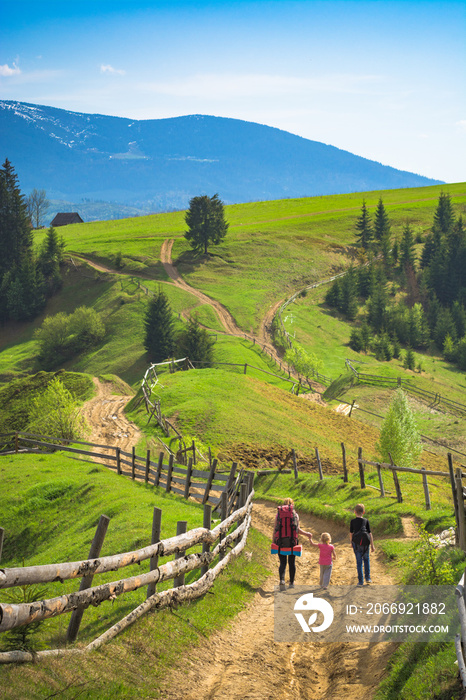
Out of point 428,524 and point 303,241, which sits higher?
point 303,241

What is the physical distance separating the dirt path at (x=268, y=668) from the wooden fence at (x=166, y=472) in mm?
4282

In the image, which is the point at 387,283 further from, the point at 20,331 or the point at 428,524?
the point at 428,524

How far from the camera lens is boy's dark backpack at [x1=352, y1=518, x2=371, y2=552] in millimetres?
12211

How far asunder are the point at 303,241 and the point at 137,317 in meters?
49.4

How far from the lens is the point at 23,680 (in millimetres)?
6242

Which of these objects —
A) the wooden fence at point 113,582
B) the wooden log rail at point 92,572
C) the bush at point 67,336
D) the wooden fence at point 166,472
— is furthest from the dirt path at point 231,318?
the wooden log rail at point 92,572

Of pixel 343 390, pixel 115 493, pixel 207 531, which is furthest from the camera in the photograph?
pixel 343 390

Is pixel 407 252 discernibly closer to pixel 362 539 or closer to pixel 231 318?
pixel 231 318

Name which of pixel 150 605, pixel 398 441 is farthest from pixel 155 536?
pixel 398 441

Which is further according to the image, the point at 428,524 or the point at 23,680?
the point at 428,524

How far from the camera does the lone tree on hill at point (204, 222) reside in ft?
309

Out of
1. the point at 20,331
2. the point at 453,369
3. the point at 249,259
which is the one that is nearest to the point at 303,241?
the point at 249,259

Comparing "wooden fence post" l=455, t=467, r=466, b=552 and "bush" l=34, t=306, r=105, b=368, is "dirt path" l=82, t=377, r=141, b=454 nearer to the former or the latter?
"wooden fence post" l=455, t=467, r=466, b=552

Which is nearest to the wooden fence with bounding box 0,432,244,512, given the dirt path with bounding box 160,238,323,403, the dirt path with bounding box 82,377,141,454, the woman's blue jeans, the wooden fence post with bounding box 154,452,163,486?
the wooden fence post with bounding box 154,452,163,486
